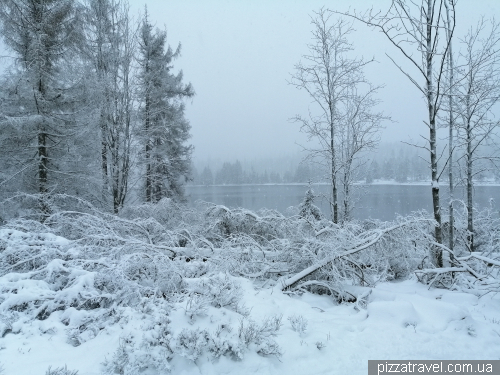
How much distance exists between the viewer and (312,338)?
345 cm

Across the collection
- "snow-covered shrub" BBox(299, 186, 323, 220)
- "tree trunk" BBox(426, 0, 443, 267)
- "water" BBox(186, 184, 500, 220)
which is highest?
"tree trunk" BBox(426, 0, 443, 267)

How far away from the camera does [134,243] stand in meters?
5.20

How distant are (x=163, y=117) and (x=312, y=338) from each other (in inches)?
537

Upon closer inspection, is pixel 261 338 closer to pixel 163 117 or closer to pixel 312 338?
pixel 312 338

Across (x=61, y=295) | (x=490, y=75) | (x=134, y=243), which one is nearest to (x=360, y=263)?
(x=134, y=243)

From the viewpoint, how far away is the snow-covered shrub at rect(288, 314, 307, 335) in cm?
356

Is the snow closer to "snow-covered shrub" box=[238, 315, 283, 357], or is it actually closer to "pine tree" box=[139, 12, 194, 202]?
"snow-covered shrub" box=[238, 315, 283, 357]

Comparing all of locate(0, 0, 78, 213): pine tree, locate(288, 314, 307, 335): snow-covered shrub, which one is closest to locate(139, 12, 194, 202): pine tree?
locate(0, 0, 78, 213): pine tree

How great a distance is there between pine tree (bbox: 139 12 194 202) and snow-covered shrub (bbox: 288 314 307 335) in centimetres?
1062

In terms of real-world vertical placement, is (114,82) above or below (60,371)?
above

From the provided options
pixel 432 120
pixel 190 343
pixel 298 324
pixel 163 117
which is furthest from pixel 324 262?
pixel 163 117

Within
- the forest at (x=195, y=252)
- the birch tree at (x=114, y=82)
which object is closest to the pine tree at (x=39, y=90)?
the forest at (x=195, y=252)

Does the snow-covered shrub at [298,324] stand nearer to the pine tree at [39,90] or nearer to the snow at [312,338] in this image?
the snow at [312,338]

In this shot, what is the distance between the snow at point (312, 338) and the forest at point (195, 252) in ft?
0.07
